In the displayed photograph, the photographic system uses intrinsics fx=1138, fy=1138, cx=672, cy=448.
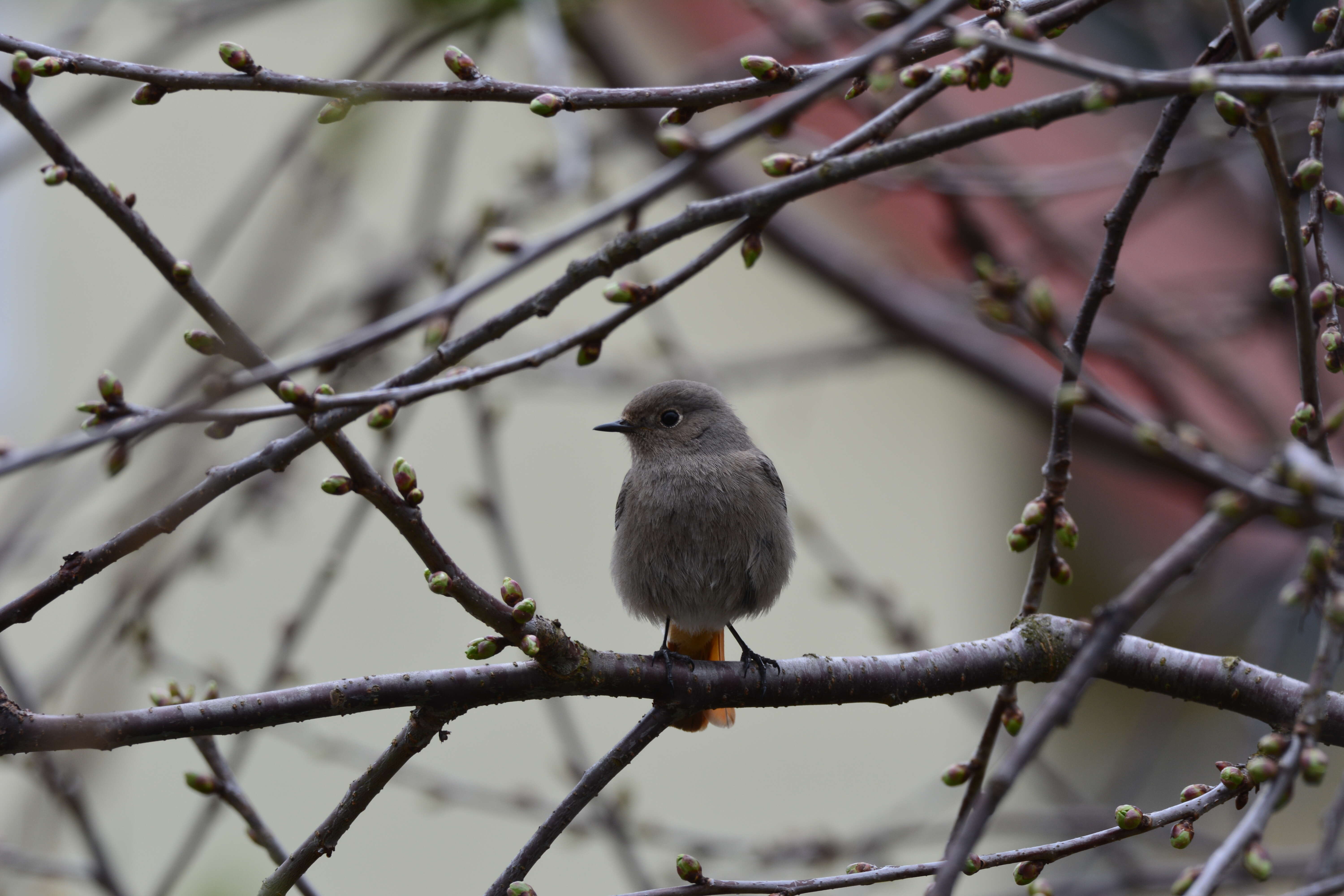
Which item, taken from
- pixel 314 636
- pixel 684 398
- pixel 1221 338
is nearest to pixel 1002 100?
pixel 1221 338

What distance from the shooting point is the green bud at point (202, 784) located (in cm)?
259

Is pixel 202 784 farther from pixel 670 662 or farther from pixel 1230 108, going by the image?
pixel 1230 108

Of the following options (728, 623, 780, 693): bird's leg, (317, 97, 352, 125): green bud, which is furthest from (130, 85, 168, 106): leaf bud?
(728, 623, 780, 693): bird's leg

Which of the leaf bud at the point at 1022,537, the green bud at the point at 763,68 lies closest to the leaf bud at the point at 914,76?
the green bud at the point at 763,68

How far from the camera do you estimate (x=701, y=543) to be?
3.83 meters

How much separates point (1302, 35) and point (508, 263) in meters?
5.03

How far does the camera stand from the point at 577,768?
13.8 feet

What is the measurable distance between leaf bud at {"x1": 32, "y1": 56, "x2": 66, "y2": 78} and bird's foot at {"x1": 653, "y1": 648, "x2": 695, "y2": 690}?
1664mm

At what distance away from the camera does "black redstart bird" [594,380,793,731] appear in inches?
151

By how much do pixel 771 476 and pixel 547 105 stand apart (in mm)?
2353

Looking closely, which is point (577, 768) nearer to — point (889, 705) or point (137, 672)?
point (137, 672)

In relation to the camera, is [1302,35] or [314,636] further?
[314,636]

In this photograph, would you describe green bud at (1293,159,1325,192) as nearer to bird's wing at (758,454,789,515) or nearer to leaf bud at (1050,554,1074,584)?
leaf bud at (1050,554,1074,584)

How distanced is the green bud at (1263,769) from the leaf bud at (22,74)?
7.46 ft
